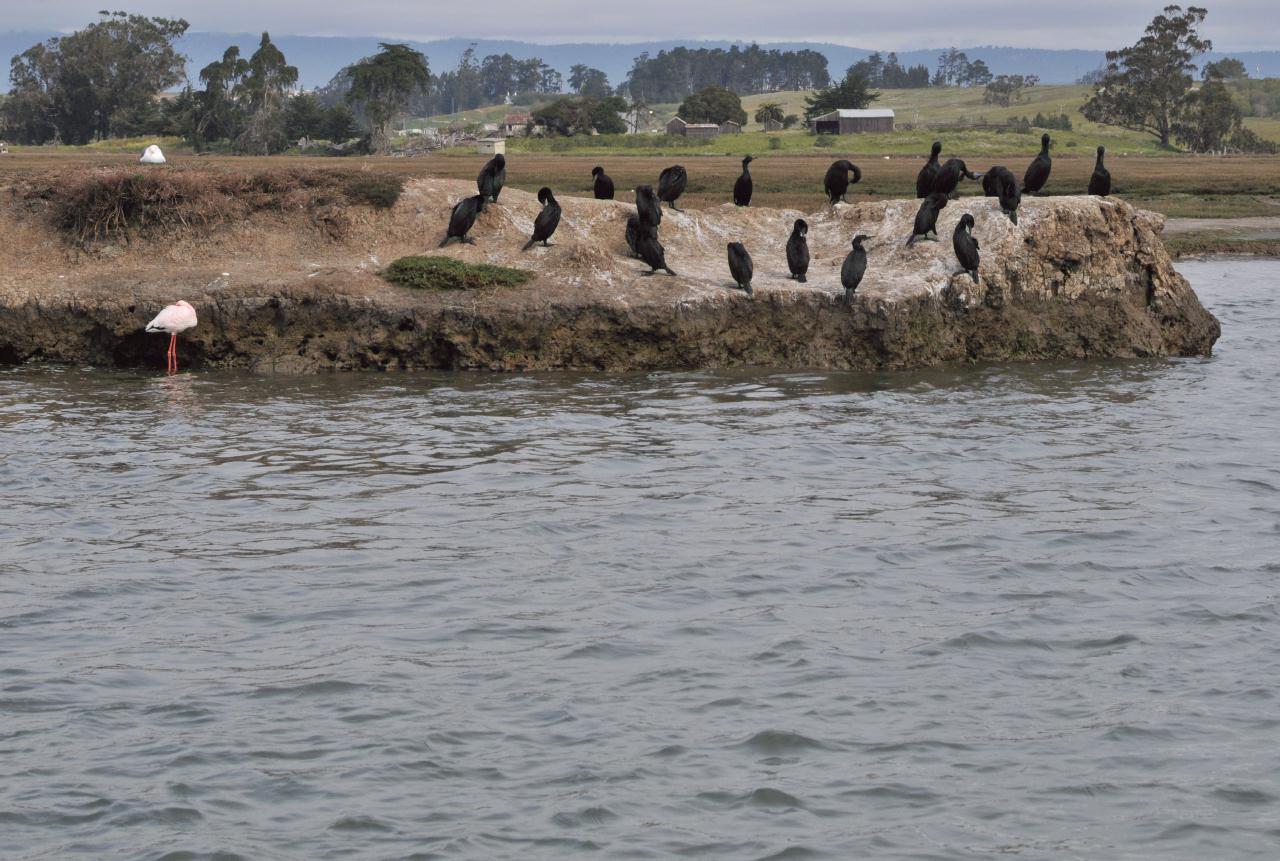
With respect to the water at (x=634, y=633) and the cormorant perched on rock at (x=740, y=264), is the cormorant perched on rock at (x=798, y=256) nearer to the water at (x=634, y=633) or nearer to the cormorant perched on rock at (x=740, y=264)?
the cormorant perched on rock at (x=740, y=264)

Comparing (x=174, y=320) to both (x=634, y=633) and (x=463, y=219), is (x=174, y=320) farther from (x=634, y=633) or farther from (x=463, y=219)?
(x=634, y=633)

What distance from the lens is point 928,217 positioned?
21.8 m

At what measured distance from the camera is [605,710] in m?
8.74

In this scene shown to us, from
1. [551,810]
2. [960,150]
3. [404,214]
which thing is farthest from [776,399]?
[960,150]

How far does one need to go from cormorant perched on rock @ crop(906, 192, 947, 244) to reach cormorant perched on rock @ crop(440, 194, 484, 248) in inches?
250

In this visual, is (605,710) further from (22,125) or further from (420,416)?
(22,125)

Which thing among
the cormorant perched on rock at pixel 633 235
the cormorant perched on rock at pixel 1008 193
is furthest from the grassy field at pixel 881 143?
the cormorant perched on rock at pixel 633 235

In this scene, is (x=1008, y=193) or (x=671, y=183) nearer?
(x=1008, y=193)

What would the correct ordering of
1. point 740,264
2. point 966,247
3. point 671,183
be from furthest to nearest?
point 671,183, point 966,247, point 740,264

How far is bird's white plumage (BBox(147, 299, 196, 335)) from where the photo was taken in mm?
18984

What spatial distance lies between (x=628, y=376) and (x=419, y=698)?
37.2ft

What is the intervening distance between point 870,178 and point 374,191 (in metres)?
40.2

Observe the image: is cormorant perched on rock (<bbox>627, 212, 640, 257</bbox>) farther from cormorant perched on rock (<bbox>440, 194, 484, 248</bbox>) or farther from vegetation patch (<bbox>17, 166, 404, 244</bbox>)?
vegetation patch (<bbox>17, 166, 404, 244</bbox>)

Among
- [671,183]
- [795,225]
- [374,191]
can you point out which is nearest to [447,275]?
[374,191]
